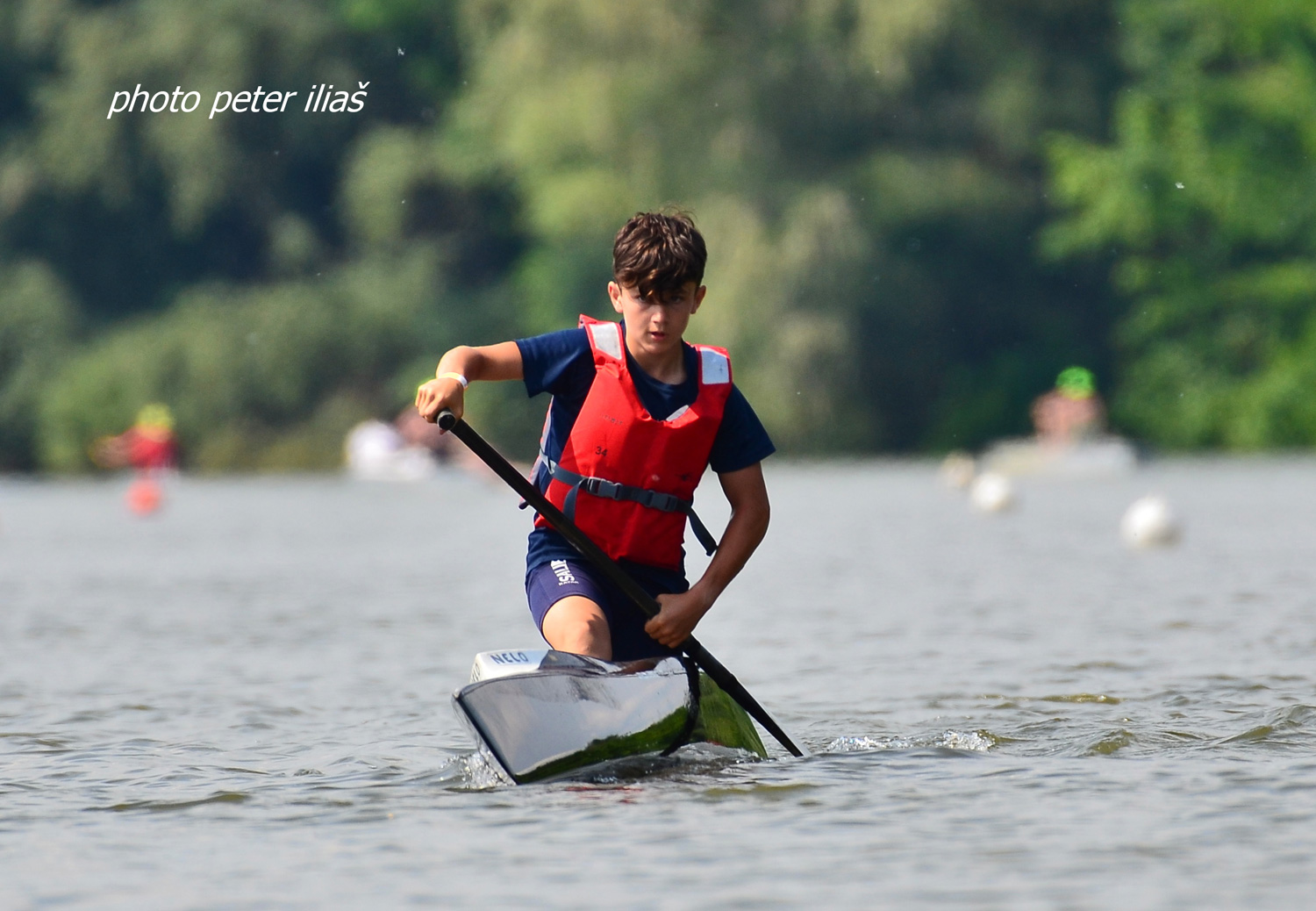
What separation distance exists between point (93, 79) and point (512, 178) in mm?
6197

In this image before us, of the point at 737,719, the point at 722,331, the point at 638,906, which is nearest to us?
the point at 638,906

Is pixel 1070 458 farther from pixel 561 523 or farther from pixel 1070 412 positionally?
pixel 561 523

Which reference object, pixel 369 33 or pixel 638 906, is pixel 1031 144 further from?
pixel 638 906

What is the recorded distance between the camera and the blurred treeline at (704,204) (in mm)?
26047

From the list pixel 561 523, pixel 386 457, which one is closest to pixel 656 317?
pixel 561 523

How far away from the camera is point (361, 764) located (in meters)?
5.27

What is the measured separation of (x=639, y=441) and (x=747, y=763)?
863 mm

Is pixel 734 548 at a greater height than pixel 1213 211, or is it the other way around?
pixel 1213 211

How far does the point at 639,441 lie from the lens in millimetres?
4746

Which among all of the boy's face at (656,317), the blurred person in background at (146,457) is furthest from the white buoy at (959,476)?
the boy's face at (656,317)

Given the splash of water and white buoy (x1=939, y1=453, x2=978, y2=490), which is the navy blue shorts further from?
white buoy (x1=939, y1=453, x2=978, y2=490)

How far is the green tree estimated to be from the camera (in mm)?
28672

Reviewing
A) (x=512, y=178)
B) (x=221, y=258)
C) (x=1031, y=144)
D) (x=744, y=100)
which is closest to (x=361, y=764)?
(x=744, y=100)

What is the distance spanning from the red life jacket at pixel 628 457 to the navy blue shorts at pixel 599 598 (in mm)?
86
